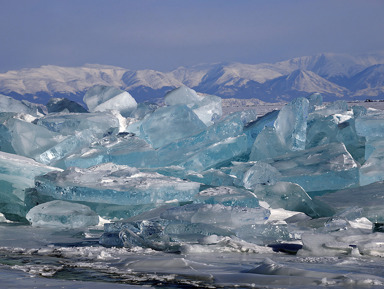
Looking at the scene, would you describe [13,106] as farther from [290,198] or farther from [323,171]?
[290,198]

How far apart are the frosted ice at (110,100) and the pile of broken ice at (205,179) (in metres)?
1.39

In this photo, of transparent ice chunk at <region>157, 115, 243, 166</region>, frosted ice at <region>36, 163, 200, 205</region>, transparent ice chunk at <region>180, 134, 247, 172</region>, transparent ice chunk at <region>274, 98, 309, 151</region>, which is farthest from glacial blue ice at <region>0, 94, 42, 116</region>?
frosted ice at <region>36, 163, 200, 205</region>

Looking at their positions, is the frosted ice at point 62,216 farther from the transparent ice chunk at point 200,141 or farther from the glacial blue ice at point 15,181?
the transparent ice chunk at point 200,141

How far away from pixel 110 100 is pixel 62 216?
5.85m

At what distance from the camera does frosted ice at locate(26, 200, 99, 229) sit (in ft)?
13.8

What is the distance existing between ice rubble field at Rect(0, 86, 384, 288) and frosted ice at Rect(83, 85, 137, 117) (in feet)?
4.14

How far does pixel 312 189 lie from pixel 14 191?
282 cm

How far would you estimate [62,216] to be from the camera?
4.20 metres

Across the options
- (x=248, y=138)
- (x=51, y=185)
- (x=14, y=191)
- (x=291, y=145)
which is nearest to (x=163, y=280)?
(x=51, y=185)

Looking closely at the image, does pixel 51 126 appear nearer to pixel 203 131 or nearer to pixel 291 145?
pixel 203 131

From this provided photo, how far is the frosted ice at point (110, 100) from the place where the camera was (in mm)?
9859

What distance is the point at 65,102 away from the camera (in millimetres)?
10000

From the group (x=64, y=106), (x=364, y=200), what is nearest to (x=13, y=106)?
(x=64, y=106)

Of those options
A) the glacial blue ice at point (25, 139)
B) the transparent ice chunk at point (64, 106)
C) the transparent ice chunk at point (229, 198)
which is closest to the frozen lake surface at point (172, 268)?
the transparent ice chunk at point (229, 198)
